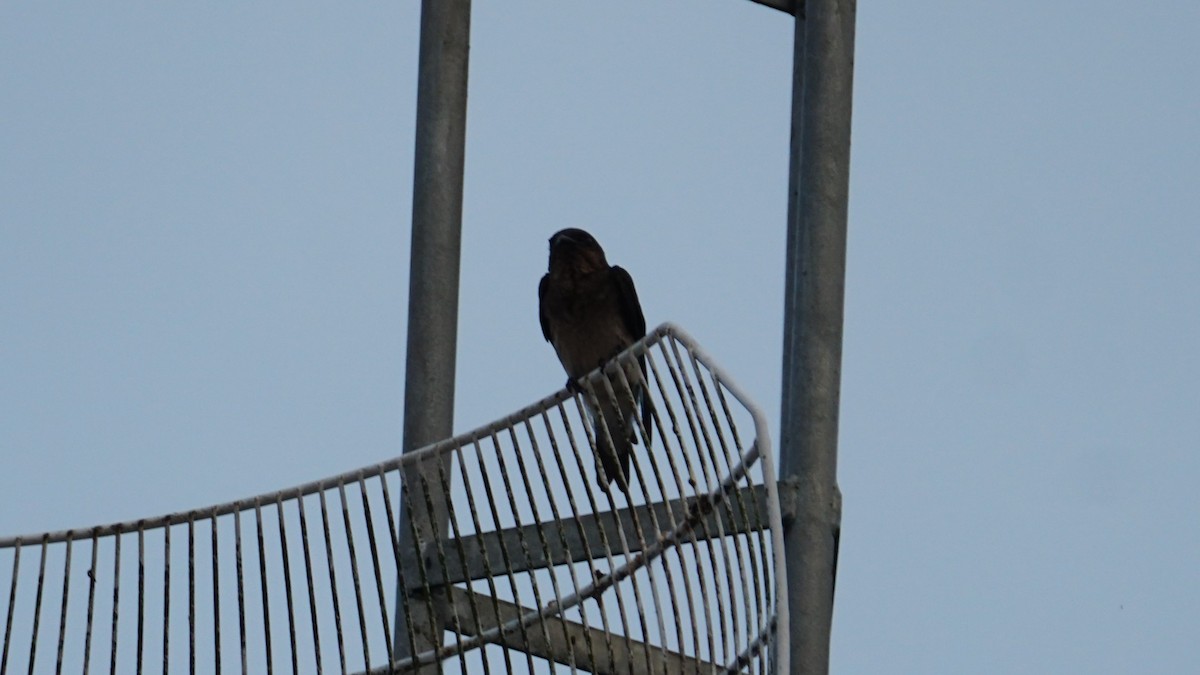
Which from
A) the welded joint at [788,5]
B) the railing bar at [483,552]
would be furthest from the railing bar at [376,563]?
the welded joint at [788,5]

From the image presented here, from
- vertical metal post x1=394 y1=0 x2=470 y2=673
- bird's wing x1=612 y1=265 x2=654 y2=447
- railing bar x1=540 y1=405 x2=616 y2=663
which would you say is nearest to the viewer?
railing bar x1=540 y1=405 x2=616 y2=663

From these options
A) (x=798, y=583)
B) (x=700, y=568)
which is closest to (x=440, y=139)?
(x=798, y=583)

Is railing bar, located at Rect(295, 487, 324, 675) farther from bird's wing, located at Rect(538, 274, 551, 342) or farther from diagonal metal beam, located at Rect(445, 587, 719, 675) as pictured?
A: bird's wing, located at Rect(538, 274, 551, 342)

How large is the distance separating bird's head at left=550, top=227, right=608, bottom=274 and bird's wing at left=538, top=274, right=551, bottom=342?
0.57 ft

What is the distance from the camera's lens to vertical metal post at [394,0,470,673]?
708cm

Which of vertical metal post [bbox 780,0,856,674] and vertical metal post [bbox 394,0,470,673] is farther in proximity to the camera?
vertical metal post [bbox 394,0,470,673]

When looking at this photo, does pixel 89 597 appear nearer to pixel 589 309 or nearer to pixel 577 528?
pixel 577 528

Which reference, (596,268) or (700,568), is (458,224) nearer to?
(596,268)

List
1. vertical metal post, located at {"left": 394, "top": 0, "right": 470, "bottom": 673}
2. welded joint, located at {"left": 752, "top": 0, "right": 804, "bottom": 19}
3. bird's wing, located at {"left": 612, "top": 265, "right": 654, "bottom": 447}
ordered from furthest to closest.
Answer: bird's wing, located at {"left": 612, "top": 265, "right": 654, "bottom": 447} < welded joint, located at {"left": 752, "top": 0, "right": 804, "bottom": 19} < vertical metal post, located at {"left": 394, "top": 0, "right": 470, "bottom": 673}

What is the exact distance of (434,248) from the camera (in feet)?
24.0

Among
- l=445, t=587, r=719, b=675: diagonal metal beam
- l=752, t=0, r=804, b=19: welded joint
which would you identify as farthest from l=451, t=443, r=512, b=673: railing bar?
l=752, t=0, r=804, b=19: welded joint

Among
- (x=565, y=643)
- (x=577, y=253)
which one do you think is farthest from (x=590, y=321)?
(x=565, y=643)

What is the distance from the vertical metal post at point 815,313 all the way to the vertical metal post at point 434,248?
1.20 m

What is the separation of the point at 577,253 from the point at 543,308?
365mm
